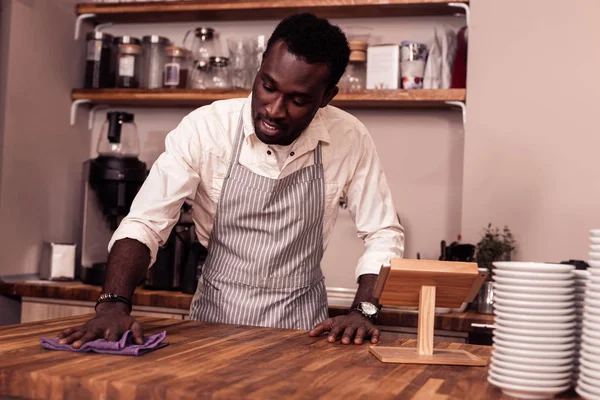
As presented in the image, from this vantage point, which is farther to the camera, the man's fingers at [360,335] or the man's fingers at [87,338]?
the man's fingers at [360,335]

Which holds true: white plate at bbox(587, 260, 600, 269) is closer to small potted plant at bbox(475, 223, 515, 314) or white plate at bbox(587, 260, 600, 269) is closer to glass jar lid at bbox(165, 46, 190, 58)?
small potted plant at bbox(475, 223, 515, 314)

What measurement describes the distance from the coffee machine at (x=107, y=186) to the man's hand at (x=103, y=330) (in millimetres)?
1569

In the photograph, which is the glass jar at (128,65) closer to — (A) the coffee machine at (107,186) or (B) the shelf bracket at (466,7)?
(A) the coffee machine at (107,186)

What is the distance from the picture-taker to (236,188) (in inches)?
76.2

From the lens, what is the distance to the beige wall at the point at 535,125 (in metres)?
2.72

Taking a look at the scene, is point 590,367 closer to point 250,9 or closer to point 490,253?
point 490,253

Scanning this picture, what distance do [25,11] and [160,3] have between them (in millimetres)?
546

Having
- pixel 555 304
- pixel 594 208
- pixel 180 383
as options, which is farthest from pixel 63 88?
pixel 555 304

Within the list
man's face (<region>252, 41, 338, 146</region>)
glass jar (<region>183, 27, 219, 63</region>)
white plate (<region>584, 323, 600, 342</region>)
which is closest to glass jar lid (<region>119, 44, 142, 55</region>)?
glass jar (<region>183, 27, 219, 63</region>)

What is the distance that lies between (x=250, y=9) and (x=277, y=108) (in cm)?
153

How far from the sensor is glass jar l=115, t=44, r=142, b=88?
10.6 ft

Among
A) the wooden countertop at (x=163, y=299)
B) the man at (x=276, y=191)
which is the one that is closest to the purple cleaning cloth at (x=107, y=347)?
the man at (x=276, y=191)

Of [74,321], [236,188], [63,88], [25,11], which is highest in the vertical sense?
[25,11]

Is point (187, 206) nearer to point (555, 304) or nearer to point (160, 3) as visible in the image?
point (160, 3)
